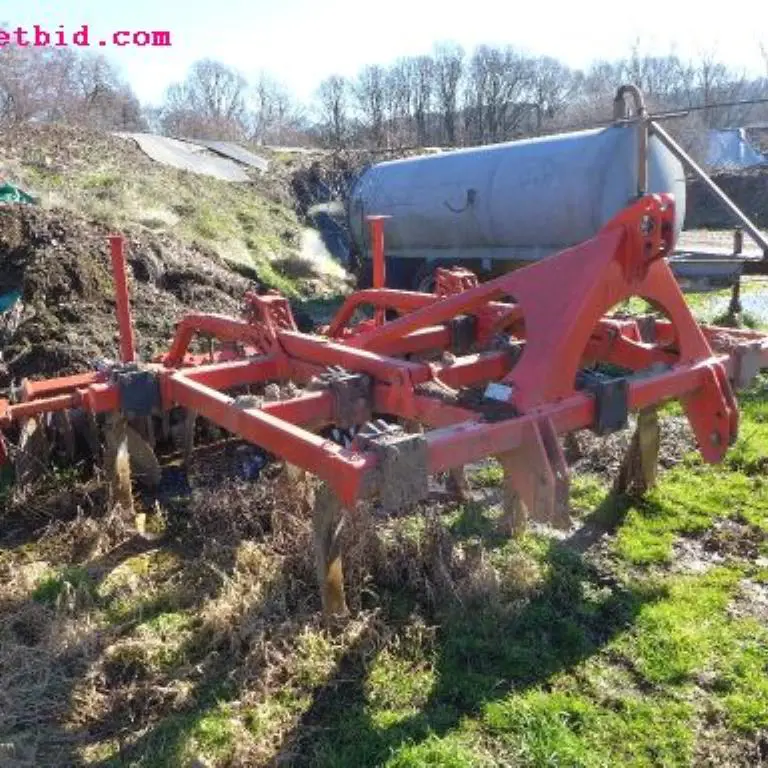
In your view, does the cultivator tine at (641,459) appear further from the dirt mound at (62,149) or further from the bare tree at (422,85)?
the bare tree at (422,85)

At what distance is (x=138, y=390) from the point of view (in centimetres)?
416

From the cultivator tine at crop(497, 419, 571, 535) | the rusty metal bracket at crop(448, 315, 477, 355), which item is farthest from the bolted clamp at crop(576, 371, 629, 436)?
the rusty metal bracket at crop(448, 315, 477, 355)

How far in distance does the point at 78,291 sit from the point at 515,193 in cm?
505

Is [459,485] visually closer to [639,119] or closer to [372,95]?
[639,119]

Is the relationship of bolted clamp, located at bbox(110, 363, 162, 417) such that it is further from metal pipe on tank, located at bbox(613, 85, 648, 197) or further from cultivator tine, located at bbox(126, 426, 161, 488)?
metal pipe on tank, located at bbox(613, 85, 648, 197)

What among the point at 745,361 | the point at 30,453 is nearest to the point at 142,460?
the point at 30,453

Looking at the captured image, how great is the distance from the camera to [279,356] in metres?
4.40

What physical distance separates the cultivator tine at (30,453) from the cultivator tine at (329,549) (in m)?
2.31

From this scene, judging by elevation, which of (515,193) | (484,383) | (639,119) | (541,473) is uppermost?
(639,119)

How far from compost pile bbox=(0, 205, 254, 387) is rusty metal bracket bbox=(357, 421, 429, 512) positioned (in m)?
3.98

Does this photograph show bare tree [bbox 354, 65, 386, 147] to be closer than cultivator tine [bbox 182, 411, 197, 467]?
No

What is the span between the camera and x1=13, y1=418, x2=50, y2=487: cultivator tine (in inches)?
192

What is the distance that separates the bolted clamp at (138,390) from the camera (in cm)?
414

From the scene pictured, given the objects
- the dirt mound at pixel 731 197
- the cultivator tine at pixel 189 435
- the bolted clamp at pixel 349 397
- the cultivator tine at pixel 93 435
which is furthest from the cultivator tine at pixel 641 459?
the dirt mound at pixel 731 197
